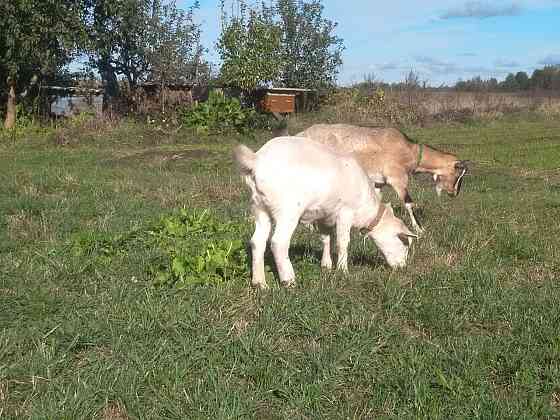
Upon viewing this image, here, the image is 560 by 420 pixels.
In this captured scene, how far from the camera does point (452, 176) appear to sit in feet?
42.0

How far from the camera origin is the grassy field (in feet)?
14.3

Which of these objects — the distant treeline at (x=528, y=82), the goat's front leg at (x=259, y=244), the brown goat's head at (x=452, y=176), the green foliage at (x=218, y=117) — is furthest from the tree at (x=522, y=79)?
the goat's front leg at (x=259, y=244)

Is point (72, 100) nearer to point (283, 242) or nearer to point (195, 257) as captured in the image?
point (195, 257)

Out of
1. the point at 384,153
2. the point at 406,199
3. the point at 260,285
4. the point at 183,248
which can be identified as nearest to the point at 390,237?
the point at 260,285

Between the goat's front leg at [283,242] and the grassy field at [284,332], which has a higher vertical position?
the goat's front leg at [283,242]

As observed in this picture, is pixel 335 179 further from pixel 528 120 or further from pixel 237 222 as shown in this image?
pixel 528 120

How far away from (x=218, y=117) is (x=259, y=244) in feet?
60.3

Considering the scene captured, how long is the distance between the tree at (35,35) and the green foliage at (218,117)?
188 inches

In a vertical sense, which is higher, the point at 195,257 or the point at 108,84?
the point at 108,84

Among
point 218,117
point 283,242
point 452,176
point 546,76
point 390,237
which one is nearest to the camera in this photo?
point 283,242

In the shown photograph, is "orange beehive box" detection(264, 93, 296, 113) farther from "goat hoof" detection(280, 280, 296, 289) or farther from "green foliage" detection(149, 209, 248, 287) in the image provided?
"goat hoof" detection(280, 280, 296, 289)

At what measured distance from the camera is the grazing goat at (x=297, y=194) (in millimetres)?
6492

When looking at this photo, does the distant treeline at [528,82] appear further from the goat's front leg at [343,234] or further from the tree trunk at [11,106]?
the goat's front leg at [343,234]

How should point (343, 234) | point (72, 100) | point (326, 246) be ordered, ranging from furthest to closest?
point (72, 100), point (326, 246), point (343, 234)
